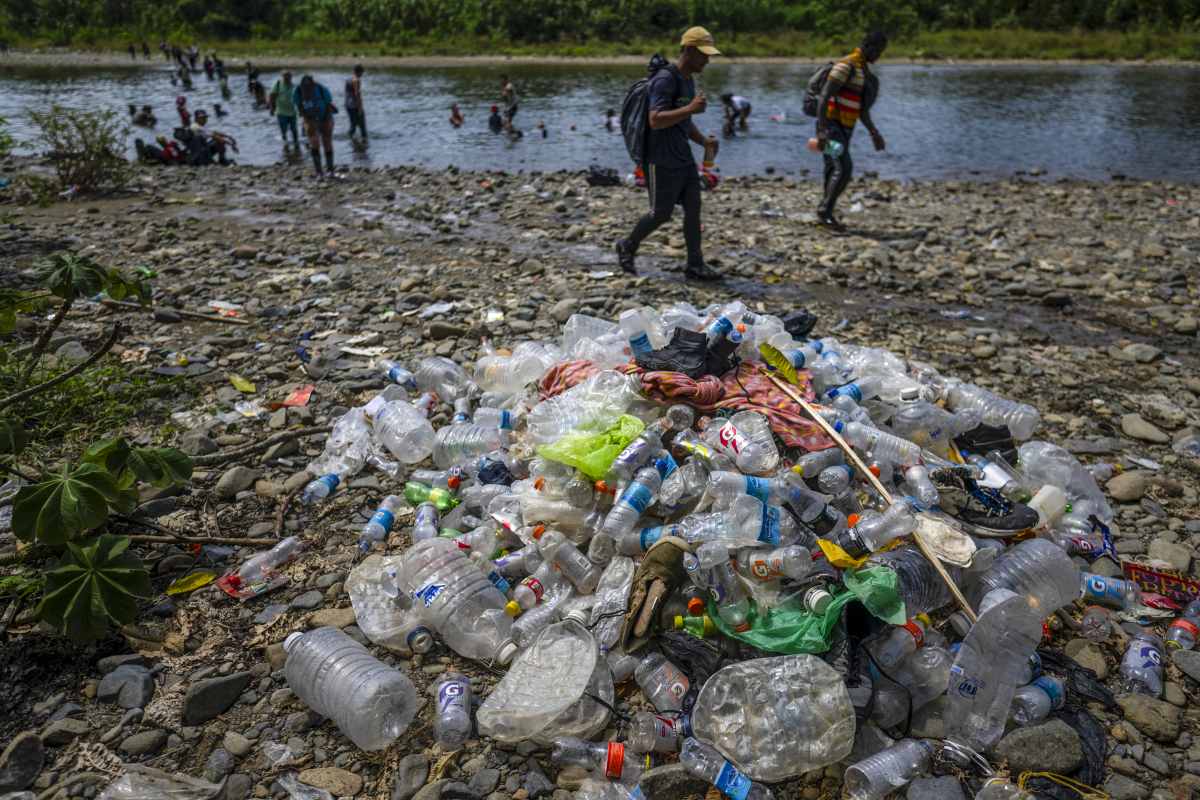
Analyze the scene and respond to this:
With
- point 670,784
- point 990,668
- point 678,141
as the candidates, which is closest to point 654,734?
point 670,784

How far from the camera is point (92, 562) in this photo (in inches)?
99.1

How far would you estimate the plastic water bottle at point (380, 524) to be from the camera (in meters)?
3.26

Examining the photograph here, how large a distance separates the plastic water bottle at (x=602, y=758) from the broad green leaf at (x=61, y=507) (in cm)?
173

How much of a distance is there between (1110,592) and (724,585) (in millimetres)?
1587

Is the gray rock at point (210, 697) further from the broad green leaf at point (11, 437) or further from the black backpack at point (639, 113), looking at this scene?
the black backpack at point (639, 113)

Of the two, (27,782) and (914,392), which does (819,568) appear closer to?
(914,392)

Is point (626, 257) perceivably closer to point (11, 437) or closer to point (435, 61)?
point (11, 437)

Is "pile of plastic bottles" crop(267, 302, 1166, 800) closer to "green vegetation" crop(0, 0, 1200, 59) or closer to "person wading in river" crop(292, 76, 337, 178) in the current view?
"person wading in river" crop(292, 76, 337, 178)

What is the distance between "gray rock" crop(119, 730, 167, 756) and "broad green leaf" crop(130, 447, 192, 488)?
2.99 ft

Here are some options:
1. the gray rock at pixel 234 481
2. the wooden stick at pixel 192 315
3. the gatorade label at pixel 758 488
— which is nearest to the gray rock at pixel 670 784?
the gatorade label at pixel 758 488

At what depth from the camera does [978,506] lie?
3.13m

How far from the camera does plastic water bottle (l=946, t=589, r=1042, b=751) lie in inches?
91.7

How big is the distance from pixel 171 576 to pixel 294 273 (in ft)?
14.6

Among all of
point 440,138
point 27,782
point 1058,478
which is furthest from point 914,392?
point 440,138
